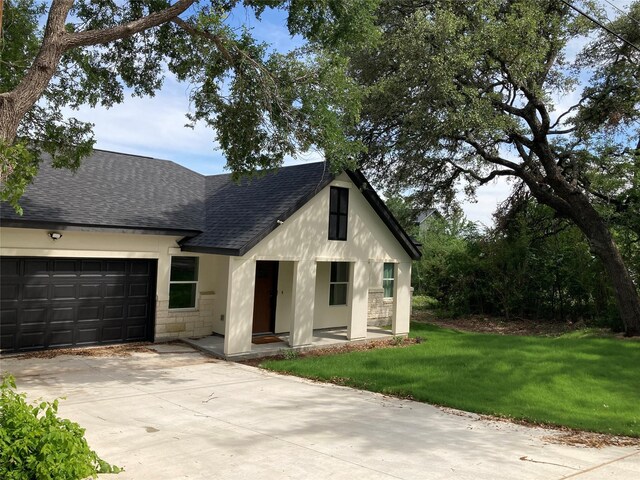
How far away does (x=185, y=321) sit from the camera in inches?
570

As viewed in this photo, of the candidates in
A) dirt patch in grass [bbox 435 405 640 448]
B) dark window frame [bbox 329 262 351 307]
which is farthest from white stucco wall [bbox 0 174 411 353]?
dirt patch in grass [bbox 435 405 640 448]

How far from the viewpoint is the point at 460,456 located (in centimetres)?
644

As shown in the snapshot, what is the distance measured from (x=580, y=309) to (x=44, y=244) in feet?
62.0

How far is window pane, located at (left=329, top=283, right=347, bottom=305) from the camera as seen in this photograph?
1742cm

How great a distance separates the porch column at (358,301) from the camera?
49.9 ft

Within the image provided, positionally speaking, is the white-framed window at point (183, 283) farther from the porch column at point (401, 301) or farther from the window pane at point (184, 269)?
the porch column at point (401, 301)

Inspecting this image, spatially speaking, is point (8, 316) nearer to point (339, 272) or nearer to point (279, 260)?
point (279, 260)

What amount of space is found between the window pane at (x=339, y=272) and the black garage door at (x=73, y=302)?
590 centimetres

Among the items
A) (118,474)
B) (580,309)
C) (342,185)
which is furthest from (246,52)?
(580,309)

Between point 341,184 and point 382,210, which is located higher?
point 341,184

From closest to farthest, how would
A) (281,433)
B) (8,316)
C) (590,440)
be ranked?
(281,433), (590,440), (8,316)

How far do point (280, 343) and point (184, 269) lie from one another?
3358mm

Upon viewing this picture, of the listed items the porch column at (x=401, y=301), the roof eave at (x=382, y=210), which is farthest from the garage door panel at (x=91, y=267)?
the porch column at (x=401, y=301)

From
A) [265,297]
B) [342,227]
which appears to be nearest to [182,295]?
[265,297]
